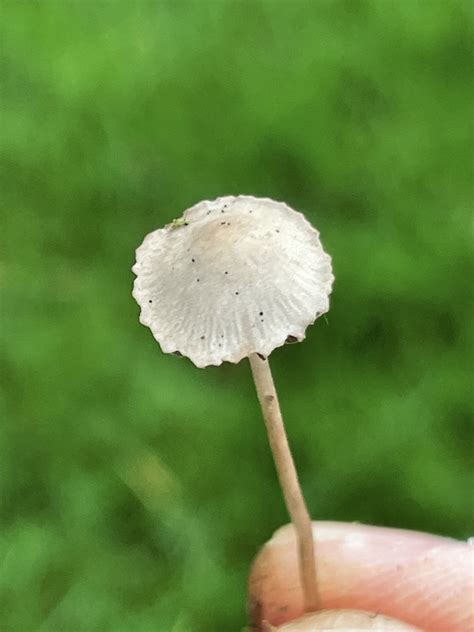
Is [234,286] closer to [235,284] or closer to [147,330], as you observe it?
[235,284]

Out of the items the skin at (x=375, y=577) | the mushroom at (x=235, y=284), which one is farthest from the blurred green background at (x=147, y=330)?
the mushroom at (x=235, y=284)

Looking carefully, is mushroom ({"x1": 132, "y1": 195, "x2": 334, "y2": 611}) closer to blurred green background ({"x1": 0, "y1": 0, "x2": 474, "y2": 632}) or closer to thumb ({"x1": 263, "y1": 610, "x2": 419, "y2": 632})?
thumb ({"x1": 263, "y1": 610, "x2": 419, "y2": 632})

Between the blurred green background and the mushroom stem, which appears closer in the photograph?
the mushroom stem

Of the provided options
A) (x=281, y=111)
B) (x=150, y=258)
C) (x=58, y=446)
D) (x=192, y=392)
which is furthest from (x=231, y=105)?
(x=150, y=258)

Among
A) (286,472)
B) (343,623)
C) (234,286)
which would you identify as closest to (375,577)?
(343,623)

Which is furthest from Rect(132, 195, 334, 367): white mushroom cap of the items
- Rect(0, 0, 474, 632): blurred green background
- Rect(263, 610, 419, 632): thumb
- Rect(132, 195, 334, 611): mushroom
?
Rect(0, 0, 474, 632): blurred green background

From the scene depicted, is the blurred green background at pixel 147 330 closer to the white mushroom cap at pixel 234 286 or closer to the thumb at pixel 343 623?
the thumb at pixel 343 623

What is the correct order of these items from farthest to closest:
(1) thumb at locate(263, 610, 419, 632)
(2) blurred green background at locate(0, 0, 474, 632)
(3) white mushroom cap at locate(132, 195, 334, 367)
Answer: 1. (2) blurred green background at locate(0, 0, 474, 632)
2. (1) thumb at locate(263, 610, 419, 632)
3. (3) white mushroom cap at locate(132, 195, 334, 367)
